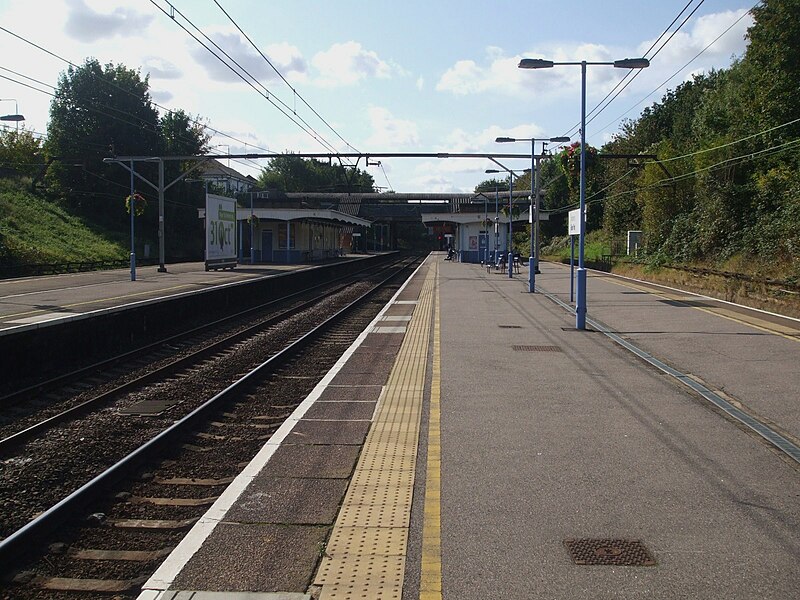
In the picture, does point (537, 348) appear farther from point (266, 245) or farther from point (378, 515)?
point (266, 245)

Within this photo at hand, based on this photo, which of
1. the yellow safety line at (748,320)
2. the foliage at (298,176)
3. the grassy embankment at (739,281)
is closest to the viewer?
the yellow safety line at (748,320)

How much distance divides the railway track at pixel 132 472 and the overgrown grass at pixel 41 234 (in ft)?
99.8

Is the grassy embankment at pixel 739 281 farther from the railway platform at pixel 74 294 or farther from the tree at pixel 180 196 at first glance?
the tree at pixel 180 196

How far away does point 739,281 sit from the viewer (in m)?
26.2

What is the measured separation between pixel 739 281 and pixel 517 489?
2265 cm

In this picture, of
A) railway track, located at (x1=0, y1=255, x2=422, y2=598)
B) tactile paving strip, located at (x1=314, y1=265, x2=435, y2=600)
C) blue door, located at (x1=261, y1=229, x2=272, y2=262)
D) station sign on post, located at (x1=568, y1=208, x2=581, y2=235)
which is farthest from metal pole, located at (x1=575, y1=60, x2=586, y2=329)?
blue door, located at (x1=261, y1=229, x2=272, y2=262)

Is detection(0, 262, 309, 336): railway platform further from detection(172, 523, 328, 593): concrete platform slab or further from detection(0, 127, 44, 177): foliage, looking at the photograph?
detection(0, 127, 44, 177): foliage

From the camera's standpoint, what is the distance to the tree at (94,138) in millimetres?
62312

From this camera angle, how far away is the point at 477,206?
221 ft

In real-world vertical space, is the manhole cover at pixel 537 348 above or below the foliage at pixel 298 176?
below

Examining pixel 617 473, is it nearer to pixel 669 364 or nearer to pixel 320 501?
pixel 320 501

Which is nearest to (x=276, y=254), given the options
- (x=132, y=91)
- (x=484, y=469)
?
(x=132, y=91)

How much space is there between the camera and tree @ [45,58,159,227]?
204 ft

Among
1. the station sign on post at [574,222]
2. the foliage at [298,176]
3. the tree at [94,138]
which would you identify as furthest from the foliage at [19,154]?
the foliage at [298,176]
